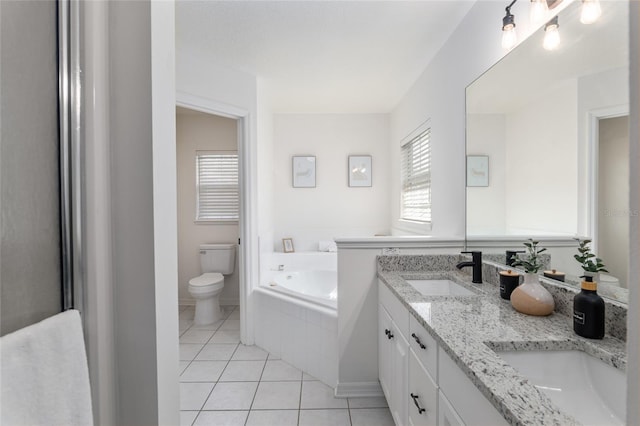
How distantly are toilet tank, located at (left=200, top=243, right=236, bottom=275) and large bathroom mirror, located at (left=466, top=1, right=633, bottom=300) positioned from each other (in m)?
2.86

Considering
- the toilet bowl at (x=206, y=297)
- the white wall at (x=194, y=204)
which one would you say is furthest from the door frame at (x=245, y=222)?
the white wall at (x=194, y=204)

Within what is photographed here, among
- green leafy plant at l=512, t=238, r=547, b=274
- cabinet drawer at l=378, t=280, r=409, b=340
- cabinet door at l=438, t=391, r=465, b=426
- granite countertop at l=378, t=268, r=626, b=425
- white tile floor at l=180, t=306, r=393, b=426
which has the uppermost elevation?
green leafy plant at l=512, t=238, r=547, b=274

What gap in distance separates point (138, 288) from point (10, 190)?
32 cm

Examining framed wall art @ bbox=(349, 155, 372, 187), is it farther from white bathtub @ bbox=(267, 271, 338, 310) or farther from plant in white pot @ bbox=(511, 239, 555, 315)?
plant in white pot @ bbox=(511, 239, 555, 315)

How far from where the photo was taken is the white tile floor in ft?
5.62

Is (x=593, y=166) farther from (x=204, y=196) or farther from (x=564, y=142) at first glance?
(x=204, y=196)

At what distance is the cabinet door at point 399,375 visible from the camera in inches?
51.3

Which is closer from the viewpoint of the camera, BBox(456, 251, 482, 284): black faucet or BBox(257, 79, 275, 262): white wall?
BBox(456, 251, 482, 284): black faucet

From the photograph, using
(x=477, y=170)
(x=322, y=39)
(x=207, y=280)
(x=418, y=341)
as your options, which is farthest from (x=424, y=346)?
(x=207, y=280)

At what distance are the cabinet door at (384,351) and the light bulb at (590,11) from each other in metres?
1.54

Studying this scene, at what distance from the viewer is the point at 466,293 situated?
1506 millimetres

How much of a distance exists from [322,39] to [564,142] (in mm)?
1766

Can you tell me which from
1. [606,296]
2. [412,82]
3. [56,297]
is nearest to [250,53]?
[412,82]

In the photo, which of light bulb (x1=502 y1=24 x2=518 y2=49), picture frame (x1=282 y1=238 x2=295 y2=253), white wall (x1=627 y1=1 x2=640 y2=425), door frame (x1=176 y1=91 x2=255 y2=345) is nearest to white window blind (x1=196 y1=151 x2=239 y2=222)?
picture frame (x1=282 y1=238 x2=295 y2=253)
